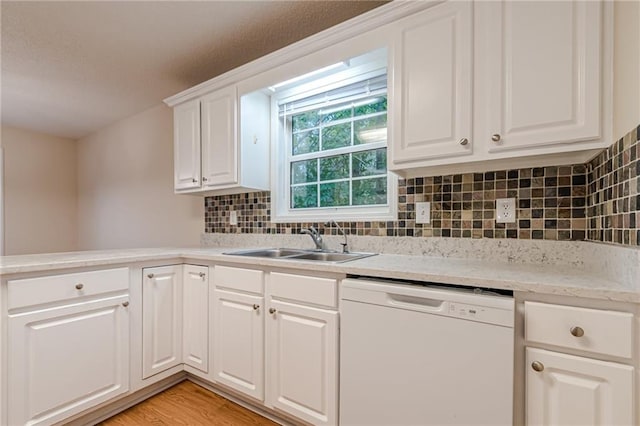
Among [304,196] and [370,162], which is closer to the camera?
A: [370,162]

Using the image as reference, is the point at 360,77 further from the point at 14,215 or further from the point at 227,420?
the point at 14,215

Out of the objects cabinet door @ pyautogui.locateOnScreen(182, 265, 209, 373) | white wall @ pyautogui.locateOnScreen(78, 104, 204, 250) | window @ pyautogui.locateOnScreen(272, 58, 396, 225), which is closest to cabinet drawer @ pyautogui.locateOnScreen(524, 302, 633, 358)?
window @ pyautogui.locateOnScreen(272, 58, 396, 225)

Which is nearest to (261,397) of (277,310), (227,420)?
(227,420)

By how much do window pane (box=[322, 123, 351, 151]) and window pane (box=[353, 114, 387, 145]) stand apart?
0.07 m

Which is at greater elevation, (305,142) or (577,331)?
(305,142)

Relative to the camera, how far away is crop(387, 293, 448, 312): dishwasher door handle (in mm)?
1113

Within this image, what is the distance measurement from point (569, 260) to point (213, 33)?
2.37m

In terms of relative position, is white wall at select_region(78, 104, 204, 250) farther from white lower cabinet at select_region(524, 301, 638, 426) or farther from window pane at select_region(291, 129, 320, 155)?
white lower cabinet at select_region(524, 301, 638, 426)

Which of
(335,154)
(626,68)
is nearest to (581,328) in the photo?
(626,68)

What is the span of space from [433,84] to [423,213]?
682mm

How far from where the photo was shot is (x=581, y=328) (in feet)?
2.97

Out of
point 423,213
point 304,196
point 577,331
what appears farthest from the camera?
point 304,196

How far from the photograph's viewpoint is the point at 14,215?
13.0ft

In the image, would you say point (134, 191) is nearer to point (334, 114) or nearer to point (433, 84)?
point (334, 114)
